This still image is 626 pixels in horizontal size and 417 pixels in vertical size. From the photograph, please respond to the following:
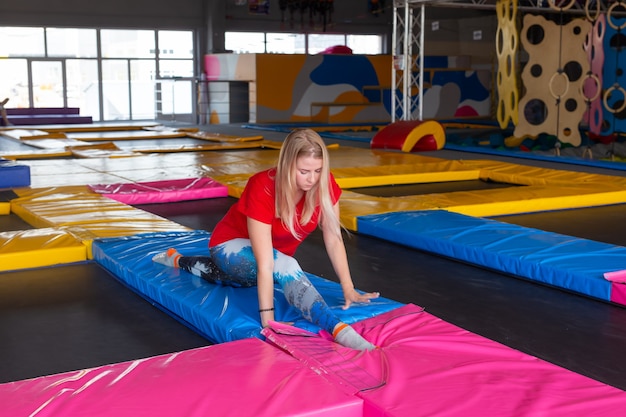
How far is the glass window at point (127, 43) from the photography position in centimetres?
2012

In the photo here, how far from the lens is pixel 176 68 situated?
20938 millimetres

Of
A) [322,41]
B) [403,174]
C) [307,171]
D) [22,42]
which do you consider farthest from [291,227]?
[322,41]

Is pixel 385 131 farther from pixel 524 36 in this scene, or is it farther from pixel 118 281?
pixel 118 281

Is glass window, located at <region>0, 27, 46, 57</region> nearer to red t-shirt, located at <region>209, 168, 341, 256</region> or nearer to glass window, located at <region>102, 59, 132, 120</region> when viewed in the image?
glass window, located at <region>102, 59, 132, 120</region>

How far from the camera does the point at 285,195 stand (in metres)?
2.90

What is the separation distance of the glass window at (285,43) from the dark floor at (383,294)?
17289mm

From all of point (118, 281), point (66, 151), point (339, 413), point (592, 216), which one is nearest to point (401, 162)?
point (592, 216)

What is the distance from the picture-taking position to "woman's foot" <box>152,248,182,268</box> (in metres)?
3.89

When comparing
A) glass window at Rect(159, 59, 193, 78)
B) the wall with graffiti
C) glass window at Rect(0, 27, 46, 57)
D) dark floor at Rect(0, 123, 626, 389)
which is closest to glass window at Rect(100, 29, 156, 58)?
glass window at Rect(159, 59, 193, 78)

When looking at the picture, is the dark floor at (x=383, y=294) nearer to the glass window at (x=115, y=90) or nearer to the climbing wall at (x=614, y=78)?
the climbing wall at (x=614, y=78)

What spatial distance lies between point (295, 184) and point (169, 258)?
51.0 inches

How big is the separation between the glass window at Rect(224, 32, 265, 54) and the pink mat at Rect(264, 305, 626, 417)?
18800 mm

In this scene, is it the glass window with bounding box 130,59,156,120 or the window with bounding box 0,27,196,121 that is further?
the glass window with bounding box 130,59,156,120

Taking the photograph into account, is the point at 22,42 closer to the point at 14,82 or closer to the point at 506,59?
the point at 14,82
